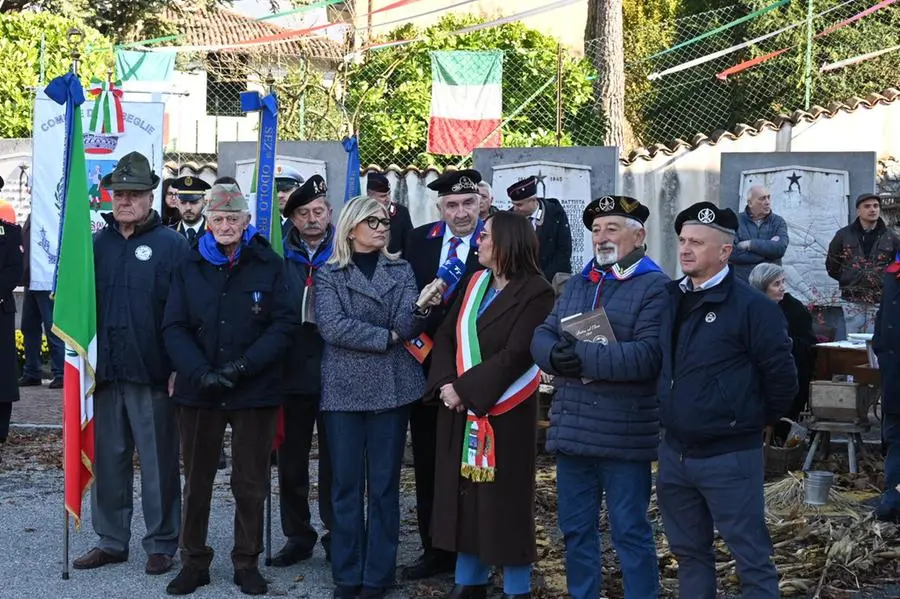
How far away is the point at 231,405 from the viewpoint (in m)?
6.34

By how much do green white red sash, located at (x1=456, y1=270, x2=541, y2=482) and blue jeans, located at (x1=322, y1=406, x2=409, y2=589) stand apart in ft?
1.56

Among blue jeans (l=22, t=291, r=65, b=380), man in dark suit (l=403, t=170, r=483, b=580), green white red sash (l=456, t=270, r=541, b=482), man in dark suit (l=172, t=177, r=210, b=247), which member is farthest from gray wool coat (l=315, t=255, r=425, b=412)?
blue jeans (l=22, t=291, r=65, b=380)

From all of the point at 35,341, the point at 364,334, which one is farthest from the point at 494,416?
the point at 35,341

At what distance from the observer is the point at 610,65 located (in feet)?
63.3

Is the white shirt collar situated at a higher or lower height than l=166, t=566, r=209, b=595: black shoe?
higher

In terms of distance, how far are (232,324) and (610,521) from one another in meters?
2.10

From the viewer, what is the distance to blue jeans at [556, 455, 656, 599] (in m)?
5.56

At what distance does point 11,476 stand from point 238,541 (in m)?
3.35

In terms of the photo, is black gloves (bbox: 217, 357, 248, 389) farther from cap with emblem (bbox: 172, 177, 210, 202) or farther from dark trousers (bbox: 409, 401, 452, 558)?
cap with emblem (bbox: 172, 177, 210, 202)

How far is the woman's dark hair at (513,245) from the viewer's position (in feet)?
19.6

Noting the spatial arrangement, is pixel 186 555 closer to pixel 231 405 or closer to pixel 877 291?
pixel 231 405

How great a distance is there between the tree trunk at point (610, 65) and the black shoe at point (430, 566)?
12.8 meters

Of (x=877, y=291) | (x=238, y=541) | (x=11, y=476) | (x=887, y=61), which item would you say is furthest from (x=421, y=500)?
(x=887, y=61)

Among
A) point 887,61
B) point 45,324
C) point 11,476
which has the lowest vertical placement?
point 11,476
